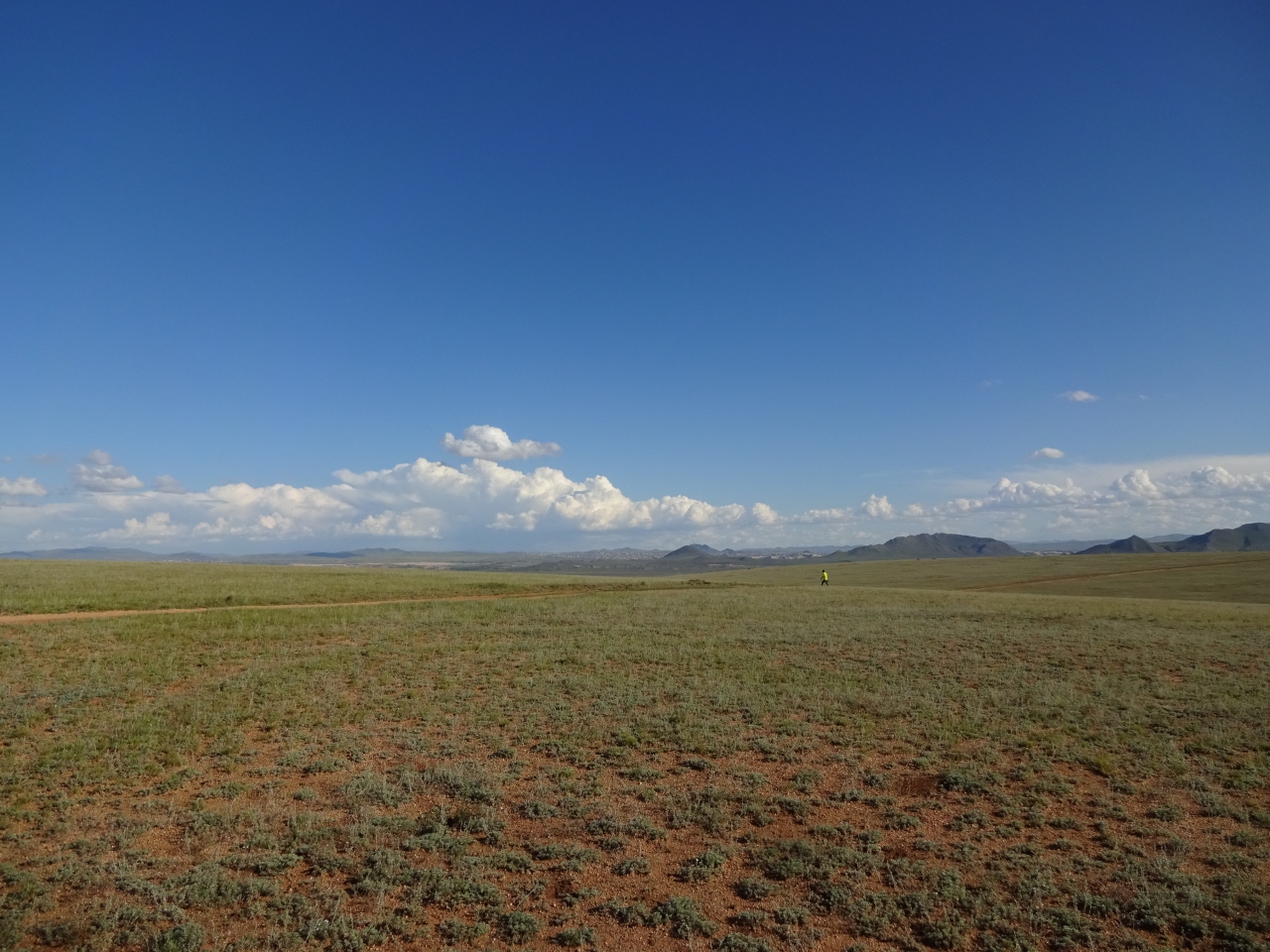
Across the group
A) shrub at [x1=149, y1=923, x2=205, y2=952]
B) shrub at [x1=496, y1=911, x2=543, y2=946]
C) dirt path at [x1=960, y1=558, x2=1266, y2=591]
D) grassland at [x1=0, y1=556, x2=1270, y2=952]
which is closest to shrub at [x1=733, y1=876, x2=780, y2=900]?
grassland at [x1=0, y1=556, x2=1270, y2=952]

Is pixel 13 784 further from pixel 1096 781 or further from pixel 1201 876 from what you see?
pixel 1096 781

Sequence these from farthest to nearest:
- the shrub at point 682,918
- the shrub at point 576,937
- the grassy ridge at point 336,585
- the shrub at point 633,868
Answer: the grassy ridge at point 336,585 → the shrub at point 633,868 → the shrub at point 682,918 → the shrub at point 576,937

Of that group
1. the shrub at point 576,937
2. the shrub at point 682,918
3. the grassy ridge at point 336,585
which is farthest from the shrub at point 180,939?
the grassy ridge at point 336,585

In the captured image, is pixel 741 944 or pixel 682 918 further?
pixel 682 918

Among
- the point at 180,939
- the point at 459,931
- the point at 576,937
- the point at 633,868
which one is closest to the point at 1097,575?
the point at 633,868

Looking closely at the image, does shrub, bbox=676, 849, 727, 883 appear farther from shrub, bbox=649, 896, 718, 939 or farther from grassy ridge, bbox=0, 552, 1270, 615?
grassy ridge, bbox=0, 552, 1270, 615

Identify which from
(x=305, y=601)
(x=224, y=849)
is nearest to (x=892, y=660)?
(x=224, y=849)

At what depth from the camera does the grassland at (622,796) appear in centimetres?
834

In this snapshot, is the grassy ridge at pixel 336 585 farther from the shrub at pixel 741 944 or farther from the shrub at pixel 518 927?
the shrub at pixel 741 944

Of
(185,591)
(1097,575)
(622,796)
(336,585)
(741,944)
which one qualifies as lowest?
(1097,575)

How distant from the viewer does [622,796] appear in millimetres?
12094

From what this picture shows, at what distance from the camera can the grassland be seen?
328 inches

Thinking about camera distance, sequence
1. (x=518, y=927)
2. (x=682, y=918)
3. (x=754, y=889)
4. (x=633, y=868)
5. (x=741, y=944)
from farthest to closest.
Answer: (x=633, y=868), (x=754, y=889), (x=682, y=918), (x=518, y=927), (x=741, y=944)

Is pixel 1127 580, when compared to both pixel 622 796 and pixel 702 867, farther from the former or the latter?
pixel 702 867
